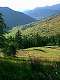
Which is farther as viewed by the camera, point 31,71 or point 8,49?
point 8,49

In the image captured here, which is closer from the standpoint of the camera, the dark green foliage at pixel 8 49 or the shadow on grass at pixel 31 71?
the shadow on grass at pixel 31 71

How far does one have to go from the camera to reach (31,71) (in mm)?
13398

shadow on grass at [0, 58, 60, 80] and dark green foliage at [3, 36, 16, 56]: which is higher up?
shadow on grass at [0, 58, 60, 80]

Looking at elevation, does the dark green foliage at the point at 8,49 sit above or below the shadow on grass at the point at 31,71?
below

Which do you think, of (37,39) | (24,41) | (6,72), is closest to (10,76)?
(6,72)

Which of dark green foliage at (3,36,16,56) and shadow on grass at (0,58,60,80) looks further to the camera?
dark green foliage at (3,36,16,56)

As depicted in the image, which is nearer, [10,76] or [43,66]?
[10,76]

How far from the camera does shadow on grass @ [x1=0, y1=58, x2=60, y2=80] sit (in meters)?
12.7

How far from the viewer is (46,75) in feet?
42.8

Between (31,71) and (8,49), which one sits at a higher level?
(31,71)

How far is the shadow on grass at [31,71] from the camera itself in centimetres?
1270

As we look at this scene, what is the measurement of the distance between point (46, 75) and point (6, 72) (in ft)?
6.88

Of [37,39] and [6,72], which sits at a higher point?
[6,72]

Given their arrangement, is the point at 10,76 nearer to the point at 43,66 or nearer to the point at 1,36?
the point at 43,66
